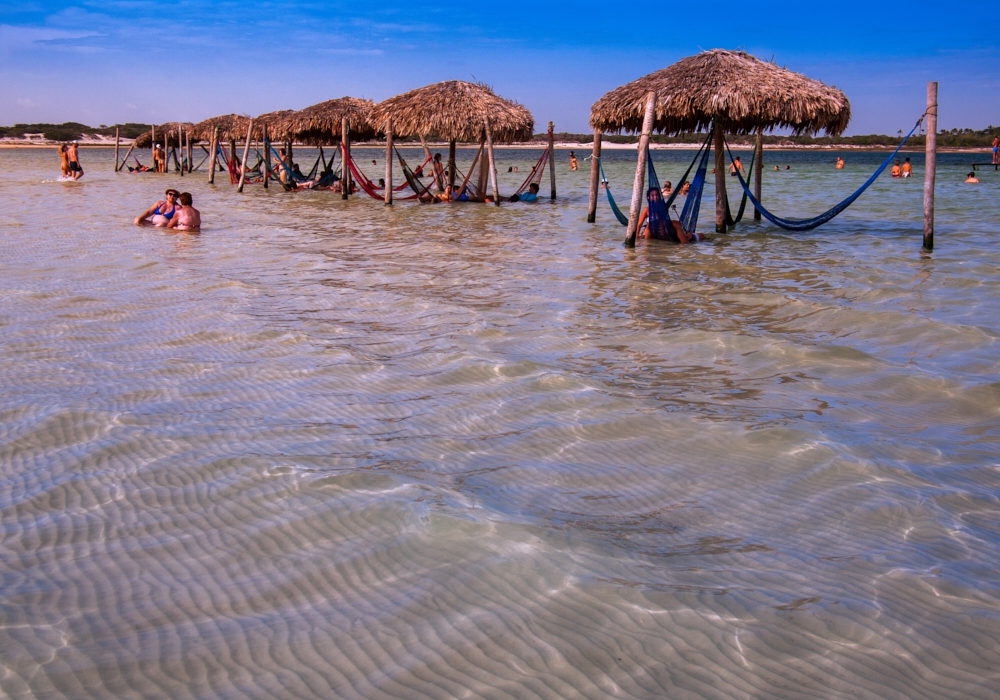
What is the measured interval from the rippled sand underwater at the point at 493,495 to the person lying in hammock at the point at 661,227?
137 inches

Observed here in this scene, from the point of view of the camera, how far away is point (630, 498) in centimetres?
256

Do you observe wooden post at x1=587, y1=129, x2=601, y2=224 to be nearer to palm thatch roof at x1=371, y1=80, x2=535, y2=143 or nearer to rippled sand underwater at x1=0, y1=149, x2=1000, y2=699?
palm thatch roof at x1=371, y1=80, x2=535, y2=143

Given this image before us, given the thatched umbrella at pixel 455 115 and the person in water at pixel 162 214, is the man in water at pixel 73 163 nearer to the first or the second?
the thatched umbrella at pixel 455 115

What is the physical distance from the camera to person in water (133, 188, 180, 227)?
995 cm

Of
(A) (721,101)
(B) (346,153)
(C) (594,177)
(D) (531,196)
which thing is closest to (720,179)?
(A) (721,101)

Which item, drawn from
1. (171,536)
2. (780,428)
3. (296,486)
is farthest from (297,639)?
(780,428)

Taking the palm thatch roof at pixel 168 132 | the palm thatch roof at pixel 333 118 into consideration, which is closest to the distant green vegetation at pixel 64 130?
the palm thatch roof at pixel 168 132

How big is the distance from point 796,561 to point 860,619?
0.29 metres

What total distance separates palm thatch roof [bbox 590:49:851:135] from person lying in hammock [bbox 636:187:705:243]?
1248 millimetres

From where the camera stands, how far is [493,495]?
8.26 ft

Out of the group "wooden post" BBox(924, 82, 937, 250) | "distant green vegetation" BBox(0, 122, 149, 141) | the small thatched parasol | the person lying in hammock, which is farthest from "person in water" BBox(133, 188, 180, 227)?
"distant green vegetation" BBox(0, 122, 149, 141)

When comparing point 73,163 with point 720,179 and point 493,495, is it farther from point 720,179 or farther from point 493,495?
point 493,495

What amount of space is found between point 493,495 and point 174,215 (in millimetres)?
8745

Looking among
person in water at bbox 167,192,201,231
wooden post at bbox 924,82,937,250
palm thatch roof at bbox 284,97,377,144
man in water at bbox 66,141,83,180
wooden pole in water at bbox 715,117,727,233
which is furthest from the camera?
man in water at bbox 66,141,83,180
